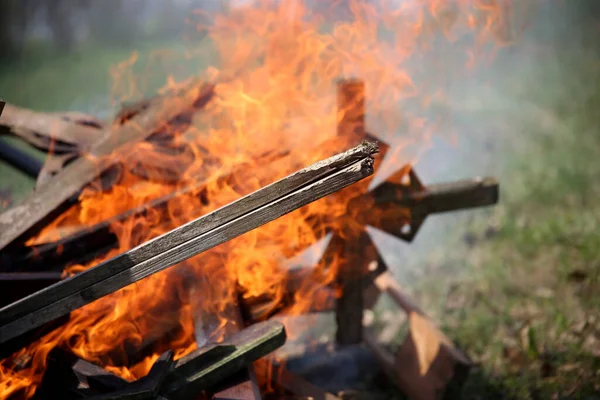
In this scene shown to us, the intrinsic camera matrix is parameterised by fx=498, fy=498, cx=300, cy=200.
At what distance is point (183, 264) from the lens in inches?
123

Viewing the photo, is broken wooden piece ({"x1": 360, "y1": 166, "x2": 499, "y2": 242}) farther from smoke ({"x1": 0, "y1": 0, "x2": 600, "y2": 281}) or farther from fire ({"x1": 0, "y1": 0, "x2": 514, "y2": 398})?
smoke ({"x1": 0, "y1": 0, "x2": 600, "y2": 281})

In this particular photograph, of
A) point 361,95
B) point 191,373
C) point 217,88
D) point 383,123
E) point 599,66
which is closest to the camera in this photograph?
point 191,373

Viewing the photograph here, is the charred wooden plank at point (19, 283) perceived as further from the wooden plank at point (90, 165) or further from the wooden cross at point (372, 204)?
the wooden cross at point (372, 204)

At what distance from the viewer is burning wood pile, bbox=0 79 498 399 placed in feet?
7.10

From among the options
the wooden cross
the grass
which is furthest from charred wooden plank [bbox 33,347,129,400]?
the grass

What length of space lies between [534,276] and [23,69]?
16.7m

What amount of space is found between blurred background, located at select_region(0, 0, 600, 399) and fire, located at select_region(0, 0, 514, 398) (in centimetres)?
96

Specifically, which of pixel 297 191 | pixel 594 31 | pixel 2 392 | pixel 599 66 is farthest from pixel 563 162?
pixel 594 31

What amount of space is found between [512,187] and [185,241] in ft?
21.1

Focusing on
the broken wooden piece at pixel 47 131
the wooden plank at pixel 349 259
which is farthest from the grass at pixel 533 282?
the broken wooden piece at pixel 47 131

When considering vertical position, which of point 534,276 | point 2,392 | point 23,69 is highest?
point 23,69

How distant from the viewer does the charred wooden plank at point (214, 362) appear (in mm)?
2496

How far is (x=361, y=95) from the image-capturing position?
3.37 m

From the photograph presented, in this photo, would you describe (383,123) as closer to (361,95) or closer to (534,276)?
(361,95)
